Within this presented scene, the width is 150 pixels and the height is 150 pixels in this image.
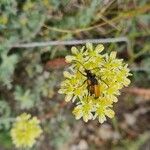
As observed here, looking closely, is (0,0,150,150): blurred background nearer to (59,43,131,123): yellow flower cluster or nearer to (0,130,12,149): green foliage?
(0,130,12,149): green foliage

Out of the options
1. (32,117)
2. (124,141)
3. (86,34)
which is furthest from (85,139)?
(86,34)

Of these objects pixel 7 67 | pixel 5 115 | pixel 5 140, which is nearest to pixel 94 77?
pixel 7 67

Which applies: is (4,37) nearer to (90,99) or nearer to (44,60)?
(44,60)

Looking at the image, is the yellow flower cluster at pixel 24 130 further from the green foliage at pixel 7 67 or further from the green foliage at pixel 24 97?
the green foliage at pixel 7 67

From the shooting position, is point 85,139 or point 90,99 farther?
point 85,139

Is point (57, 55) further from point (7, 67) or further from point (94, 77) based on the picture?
point (94, 77)

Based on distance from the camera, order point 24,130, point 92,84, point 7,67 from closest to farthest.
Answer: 1. point 92,84
2. point 7,67
3. point 24,130
